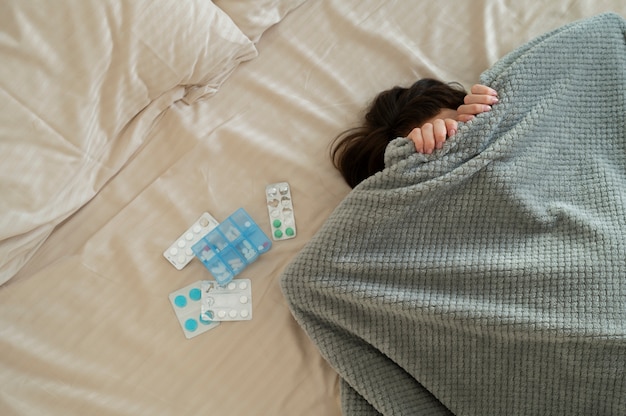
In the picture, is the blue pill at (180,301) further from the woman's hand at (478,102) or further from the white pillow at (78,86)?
the woman's hand at (478,102)

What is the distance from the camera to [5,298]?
3.30 ft

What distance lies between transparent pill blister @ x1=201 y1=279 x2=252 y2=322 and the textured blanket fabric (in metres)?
0.10

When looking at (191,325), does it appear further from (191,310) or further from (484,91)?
(484,91)

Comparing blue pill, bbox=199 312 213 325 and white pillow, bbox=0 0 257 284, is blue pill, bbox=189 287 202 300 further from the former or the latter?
white pillow, bbox=0 0 257 284


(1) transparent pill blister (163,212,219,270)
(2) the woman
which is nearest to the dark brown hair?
(2) the woman

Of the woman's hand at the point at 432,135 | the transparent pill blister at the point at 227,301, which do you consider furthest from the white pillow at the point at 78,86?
the woman's hand at the point at 432,135

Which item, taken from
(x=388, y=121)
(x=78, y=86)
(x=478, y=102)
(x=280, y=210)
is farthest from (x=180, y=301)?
(x=478, y=102)

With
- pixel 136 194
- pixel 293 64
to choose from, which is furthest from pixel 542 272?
pixel 136 194

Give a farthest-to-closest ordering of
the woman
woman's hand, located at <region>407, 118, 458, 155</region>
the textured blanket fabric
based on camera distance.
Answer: the woman
woman's hand, located at <region>407, 118, 458, 155</region>
the textured blanket fabric

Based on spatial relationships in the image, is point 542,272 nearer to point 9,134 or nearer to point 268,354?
point 268,354

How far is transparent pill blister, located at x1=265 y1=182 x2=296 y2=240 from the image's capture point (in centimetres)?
107

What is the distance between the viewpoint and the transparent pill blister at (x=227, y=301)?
1006 mm

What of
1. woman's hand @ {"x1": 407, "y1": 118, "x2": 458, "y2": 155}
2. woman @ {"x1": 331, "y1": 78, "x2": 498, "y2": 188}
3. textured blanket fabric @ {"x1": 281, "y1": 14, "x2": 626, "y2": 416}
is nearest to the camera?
textured blanket fabric @ {"x1": 281, "y1": 14, "x2": 626, "y2": 416}

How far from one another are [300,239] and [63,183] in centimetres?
44
